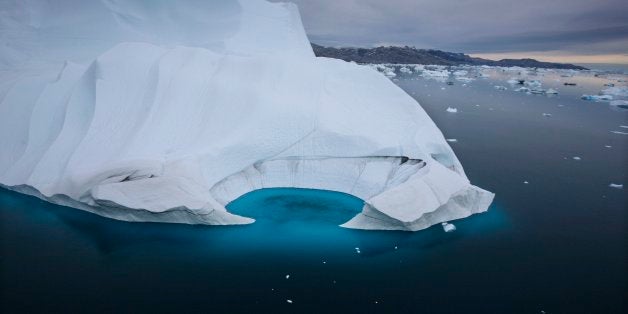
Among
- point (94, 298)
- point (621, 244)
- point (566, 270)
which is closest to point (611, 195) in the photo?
point (621, 244)

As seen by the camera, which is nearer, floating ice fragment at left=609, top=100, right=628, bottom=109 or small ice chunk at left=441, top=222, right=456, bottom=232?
small ice chunk at left=441, top=222, right=456, bottom=232

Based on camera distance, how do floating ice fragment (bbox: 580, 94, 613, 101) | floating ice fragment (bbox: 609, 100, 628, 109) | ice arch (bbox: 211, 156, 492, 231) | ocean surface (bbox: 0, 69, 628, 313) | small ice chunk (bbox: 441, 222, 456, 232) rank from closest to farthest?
ocean surface (bbox: 0, 69, 628, 313) < ice arch (bbox: 211, 156, 492, 231) < small ice chunk (bbox: 441, 222, 456, 232) < floating ice fragment (bbox: 609, 100, 628, 109) < floating ice fragment (bbox: 580, 94, 613, 101)

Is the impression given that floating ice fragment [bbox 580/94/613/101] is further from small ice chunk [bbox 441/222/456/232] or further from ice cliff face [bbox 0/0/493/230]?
small ice chunk [bbox 441/222/456/232]

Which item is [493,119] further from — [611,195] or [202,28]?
[202,28]

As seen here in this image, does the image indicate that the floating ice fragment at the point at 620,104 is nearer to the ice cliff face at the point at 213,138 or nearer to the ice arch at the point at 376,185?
the ice cliff face at the point at 213,138

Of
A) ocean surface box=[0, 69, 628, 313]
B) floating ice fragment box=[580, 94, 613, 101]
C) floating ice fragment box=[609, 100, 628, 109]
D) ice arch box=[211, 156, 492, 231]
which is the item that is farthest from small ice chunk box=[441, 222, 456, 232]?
floating ice fragment box=[580, 94, 613, 101]

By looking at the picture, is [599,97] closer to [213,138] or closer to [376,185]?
[376,185]
